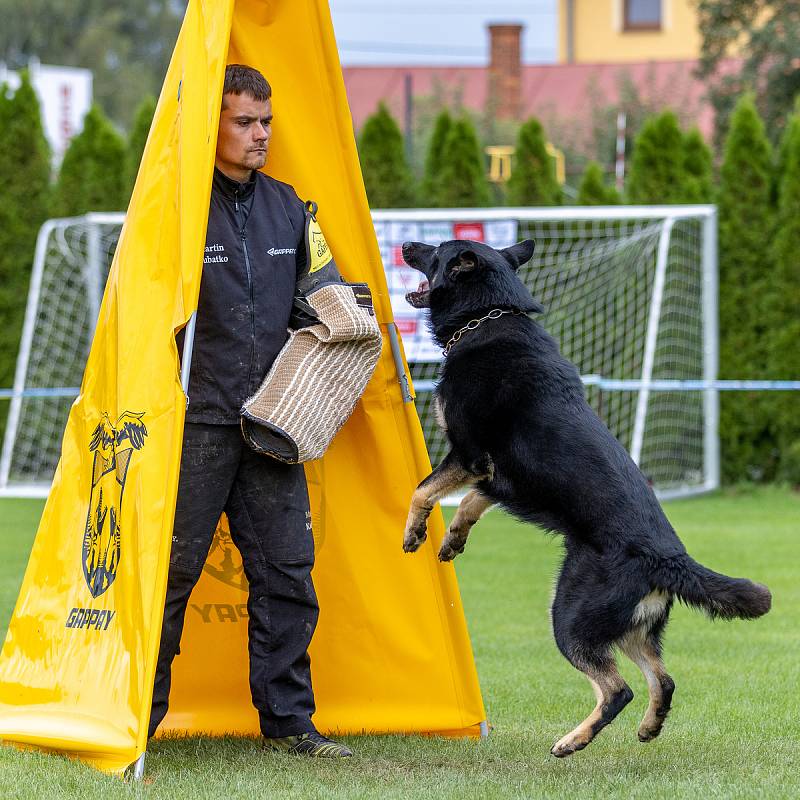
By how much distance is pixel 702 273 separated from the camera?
12.0 metres

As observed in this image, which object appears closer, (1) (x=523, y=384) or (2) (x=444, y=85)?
(1) (x=523, y=384)

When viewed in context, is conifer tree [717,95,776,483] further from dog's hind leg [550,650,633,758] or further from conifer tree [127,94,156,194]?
dog's hind leg [550,650,633,758]

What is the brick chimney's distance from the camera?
29.5 metres

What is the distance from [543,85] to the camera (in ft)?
105

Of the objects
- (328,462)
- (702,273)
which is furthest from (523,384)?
(702,273)

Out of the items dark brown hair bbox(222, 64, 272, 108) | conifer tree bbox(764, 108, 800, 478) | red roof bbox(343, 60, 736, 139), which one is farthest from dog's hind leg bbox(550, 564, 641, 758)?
red roof bbox(343, 60, 736, 139)

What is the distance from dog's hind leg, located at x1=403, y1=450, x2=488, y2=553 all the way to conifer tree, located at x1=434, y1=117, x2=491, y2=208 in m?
8.91

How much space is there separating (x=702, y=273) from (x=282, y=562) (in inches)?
344

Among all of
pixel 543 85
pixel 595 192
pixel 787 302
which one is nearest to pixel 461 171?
pixel 595 192

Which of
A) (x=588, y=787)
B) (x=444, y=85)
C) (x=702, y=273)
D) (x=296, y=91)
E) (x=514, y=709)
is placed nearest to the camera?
(x=588, y=787)

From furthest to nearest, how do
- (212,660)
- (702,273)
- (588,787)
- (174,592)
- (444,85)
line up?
(444,85) → (702,273) → (212,660) → (174,592) → (588,787)

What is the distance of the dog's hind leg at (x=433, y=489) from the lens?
408 cm

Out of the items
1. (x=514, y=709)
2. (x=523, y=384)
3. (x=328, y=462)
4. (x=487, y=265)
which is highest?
(x=487, y=265)

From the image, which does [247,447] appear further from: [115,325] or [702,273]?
[702,273]
